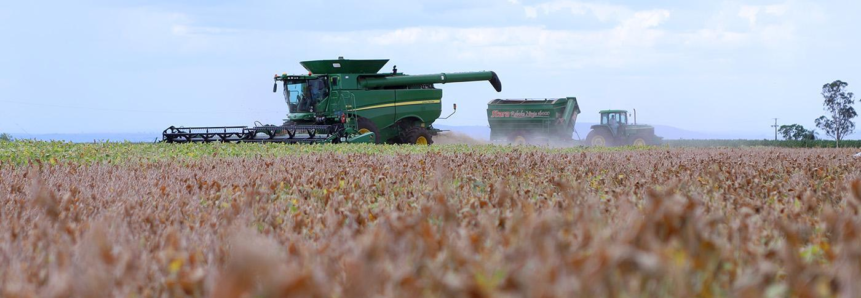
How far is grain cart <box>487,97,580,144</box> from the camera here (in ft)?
114

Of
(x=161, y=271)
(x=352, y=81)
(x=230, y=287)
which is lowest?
(x=161, y=271)

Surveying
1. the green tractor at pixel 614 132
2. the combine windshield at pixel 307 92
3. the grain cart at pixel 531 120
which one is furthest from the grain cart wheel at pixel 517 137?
the combine windshield at pixel 307 92

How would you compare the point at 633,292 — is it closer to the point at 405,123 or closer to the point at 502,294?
the point at 502,294

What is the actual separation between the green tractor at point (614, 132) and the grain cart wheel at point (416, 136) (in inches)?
330

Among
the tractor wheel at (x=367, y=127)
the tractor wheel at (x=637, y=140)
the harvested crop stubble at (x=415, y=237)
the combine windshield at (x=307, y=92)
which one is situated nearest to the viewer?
the harvested crop stubble at (x=415, y=237)

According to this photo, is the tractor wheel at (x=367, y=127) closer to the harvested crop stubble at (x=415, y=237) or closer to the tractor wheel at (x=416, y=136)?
the tractor wheel at (x=416, y=136)

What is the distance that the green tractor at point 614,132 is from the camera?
35625mm

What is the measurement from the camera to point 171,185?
830 cm

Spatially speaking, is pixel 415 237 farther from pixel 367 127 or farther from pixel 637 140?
pixel 637 140

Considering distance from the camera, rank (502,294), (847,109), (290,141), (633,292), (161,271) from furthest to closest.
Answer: (847,109)
(290,141)
(161,271)
(633,292)
(502,294)

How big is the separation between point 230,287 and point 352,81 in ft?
87.6

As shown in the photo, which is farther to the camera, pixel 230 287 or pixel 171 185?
pixel 171 185

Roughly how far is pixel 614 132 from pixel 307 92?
13799 millimetres

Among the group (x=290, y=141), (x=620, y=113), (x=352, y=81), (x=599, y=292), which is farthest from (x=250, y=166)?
(x=620, y=113)
